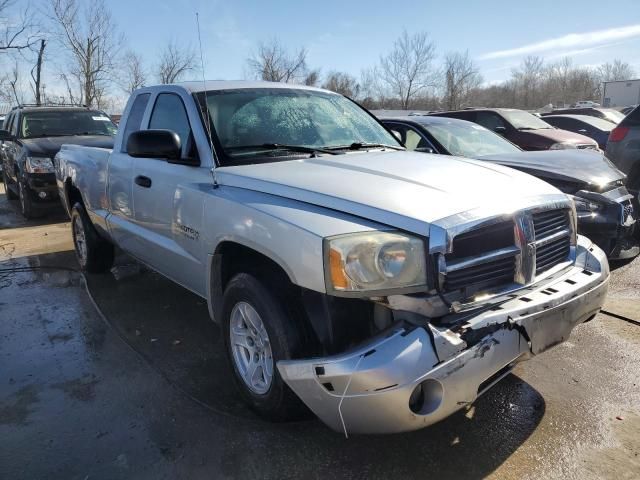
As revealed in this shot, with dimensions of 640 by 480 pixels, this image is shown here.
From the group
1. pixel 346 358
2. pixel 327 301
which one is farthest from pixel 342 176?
pixel 346 358

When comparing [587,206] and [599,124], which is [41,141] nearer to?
[587,206]

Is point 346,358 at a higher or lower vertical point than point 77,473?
higher

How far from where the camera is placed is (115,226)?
462 centimetres

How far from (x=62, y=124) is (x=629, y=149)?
31.0 feet

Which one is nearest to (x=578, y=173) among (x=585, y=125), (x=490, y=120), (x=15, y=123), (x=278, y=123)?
(x=278, y=123)

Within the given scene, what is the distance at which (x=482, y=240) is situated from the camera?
8.01 ft

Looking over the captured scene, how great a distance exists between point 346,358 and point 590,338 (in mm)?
2627

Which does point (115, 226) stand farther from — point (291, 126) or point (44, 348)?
point (291, 126)

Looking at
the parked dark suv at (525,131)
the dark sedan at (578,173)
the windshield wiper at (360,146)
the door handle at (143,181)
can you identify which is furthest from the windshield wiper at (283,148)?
the parked dark suv at (525,131)

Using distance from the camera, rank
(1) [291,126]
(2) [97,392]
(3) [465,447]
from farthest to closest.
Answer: (1) [291,126]
(2) [97,392]
(3) [465,447]

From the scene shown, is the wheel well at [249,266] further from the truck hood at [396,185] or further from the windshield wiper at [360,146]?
the windshield wiper at [360,146]

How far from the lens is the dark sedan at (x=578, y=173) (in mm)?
4906

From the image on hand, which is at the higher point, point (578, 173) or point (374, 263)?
point (578, 173)

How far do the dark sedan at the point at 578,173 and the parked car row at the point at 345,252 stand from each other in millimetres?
1473
